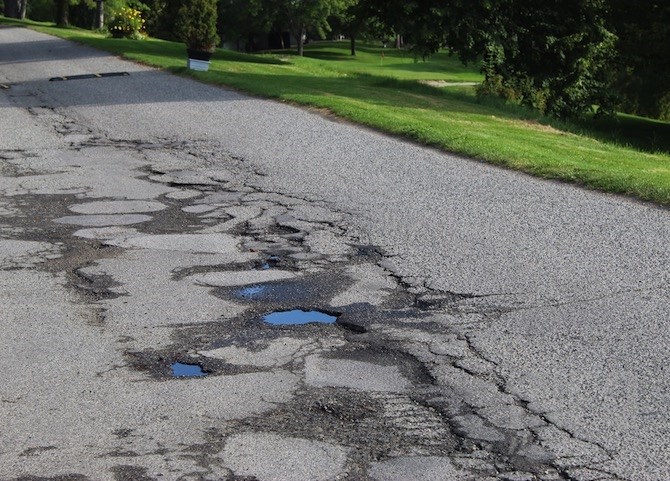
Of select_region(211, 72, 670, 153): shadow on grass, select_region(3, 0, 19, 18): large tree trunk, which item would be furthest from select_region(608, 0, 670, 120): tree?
select_region(3, 0, 19, 18): large tree trunk

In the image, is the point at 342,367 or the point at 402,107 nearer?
the point at 342,367

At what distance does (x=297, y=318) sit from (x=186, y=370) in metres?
1.16

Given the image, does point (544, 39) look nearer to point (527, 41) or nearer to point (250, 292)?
point (527, 41)

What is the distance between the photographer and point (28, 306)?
23.3ft

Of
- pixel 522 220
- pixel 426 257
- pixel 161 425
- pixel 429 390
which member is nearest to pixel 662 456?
pixel 429 390

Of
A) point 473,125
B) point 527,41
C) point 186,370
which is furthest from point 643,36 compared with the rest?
point 186,370

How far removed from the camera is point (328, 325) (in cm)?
A: 662

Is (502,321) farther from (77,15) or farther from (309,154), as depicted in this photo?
(77,15)

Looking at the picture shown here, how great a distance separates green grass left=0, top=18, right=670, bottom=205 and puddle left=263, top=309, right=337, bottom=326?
17.2 ft

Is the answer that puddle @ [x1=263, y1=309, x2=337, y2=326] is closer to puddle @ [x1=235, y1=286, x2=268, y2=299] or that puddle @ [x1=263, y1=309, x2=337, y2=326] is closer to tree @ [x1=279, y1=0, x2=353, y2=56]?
puddle @ [x1=235, y1=286, x2=268, y2=299]

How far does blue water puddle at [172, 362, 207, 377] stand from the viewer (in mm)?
5754

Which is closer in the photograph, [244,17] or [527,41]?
[527,41]

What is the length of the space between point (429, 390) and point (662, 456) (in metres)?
1.30

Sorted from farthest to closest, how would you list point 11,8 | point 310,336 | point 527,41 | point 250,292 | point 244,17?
point 11,8, point 244,17, point 527,41, point 250,292, point 310,336
